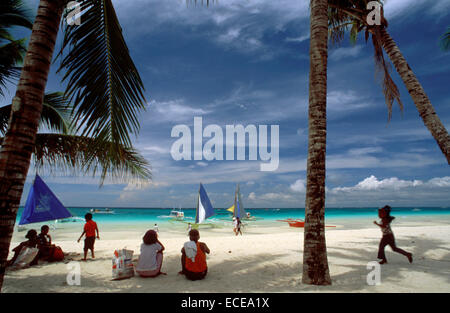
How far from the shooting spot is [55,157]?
7.24 m

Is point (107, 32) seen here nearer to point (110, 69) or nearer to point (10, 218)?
point (110, 69)

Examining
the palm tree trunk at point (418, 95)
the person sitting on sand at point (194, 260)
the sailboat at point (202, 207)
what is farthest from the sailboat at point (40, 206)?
the sailboat at point (202, 207)

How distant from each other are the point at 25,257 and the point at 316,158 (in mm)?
8129

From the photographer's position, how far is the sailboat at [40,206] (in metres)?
8.24

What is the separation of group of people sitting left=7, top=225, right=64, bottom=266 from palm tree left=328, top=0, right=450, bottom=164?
1126cm

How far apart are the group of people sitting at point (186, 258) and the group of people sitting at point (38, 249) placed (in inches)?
121

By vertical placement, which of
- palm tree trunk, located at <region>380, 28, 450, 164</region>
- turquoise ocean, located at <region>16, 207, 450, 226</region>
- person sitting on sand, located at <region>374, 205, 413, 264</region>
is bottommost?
turquoise ocean, located at <region>16, 207, 450, 226</region>

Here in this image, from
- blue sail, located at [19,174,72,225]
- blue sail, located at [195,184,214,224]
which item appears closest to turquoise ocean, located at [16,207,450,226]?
blue sail, located at [195,184,214,224]

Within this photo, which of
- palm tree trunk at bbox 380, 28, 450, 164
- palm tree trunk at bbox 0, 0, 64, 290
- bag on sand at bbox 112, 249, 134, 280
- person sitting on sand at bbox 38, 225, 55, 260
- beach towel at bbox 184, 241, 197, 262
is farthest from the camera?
person sitting on sand at bbox 38, 225, 55, 260

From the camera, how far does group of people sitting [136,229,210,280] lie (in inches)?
228

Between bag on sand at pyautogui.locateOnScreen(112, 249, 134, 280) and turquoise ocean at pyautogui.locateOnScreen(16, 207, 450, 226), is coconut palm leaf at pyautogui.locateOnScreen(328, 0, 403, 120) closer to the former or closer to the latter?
bag on sand at pyautogui.locateOnScreen(112, 249, 134, 280)

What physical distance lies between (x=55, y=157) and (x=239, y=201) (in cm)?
2543

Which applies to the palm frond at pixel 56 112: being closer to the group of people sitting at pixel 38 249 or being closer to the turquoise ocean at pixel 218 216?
the group of people sitting at pixel 38 249
